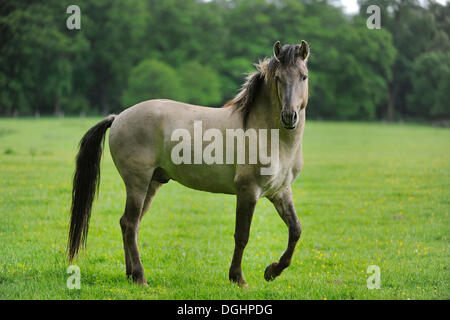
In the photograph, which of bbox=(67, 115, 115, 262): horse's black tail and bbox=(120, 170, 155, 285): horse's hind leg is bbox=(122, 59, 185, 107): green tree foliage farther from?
bbox=(120, 170, 155, 285): horse's hind leg

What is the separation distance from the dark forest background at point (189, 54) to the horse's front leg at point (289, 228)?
1369 inches

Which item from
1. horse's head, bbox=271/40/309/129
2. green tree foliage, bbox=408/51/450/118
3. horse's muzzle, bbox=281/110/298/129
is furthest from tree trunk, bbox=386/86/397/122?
horse's muzzle, bbox=281/110/298/129

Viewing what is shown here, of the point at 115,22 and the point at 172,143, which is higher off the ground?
the point at 115,22

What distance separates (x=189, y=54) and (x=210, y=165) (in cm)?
6127

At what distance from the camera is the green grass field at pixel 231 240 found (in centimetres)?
527

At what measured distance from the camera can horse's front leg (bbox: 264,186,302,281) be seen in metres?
5.46

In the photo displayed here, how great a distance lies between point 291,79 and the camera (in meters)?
4.77

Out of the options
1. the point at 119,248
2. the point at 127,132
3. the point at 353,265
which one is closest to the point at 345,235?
the point at 353,265

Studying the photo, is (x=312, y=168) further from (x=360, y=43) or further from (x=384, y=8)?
(x=360, y=43)

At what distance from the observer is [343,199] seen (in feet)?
37.3

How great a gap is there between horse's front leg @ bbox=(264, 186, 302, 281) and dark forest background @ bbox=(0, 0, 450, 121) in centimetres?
3478

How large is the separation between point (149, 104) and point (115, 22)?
56771mm

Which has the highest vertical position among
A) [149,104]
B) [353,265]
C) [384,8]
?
[384,8]

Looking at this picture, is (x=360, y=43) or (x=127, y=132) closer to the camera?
(x=127, y=132)
